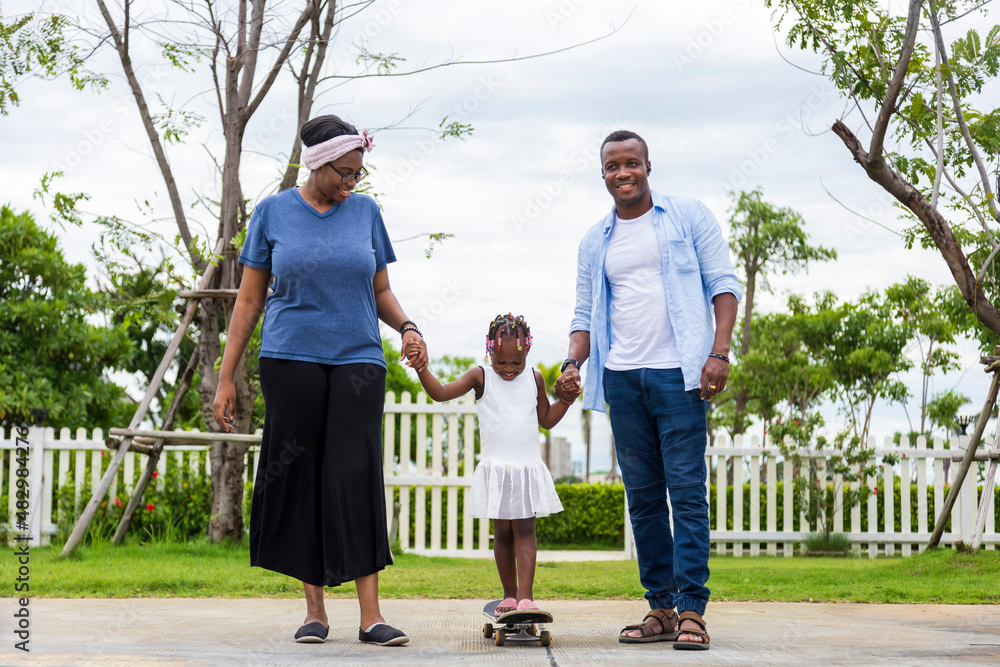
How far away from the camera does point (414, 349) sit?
11.1ft

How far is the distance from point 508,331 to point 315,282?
0.98 metres

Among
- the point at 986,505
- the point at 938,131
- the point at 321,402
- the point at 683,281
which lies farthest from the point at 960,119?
the point at 321,402

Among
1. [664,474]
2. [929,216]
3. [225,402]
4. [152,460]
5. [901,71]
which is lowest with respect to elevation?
[152,460]

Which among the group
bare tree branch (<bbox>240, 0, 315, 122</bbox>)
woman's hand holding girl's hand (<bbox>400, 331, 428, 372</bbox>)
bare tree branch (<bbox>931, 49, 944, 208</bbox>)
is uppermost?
bare tree branch (<bbox>240, 0, 315, 122</bbox>)

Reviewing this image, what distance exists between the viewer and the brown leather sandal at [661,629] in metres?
3.22

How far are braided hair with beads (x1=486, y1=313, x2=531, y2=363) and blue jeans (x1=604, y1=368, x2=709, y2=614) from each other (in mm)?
508

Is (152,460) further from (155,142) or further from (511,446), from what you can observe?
(511,446)

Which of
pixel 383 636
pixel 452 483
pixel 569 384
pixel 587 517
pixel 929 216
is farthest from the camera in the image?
pixel 587 517

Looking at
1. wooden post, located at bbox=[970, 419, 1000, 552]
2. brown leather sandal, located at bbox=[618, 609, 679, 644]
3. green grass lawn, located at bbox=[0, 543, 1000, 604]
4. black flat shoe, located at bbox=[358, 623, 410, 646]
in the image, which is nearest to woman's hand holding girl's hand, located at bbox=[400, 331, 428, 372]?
black flat shoe, located at bbox=[358, 623, 410, 646]

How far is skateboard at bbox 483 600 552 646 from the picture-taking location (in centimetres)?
314

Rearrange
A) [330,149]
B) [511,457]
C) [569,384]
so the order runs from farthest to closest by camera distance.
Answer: [511,457] < [569,384] < [330,149]

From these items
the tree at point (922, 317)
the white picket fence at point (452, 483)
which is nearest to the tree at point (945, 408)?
the tree at point (922, 317)

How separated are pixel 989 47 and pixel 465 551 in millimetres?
6239

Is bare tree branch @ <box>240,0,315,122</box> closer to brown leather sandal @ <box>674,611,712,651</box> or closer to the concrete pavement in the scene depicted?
the concrete pavement
